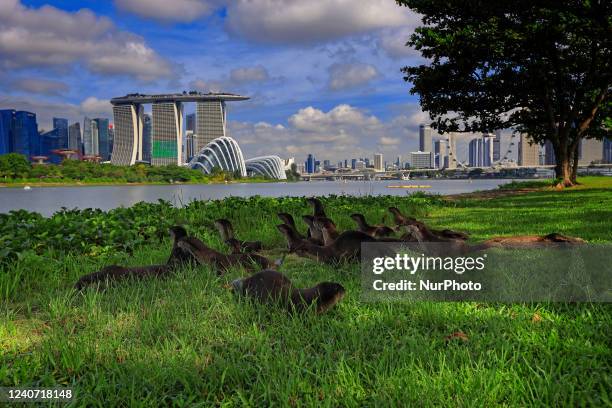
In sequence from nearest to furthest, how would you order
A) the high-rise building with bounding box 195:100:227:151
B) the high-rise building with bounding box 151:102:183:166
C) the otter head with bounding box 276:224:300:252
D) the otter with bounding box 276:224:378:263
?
1. the otter with bounding box 276:224:378:263
2. the otter head with bounding box 276:224:300:252
3. the high-rise building with bounding box 151:102:183:166
4. the high-rise building with bounding box 195:100:227:151

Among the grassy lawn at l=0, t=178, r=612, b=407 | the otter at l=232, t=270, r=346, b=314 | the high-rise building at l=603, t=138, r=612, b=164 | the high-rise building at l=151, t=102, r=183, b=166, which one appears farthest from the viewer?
the high-rise building at l=151, t=102, r=183, b=166

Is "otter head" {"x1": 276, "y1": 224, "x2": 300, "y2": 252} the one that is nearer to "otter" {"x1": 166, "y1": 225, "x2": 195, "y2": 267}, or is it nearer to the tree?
"otter" {"x1": 166, "y1": 225, "x2": 195, "y2": 267}

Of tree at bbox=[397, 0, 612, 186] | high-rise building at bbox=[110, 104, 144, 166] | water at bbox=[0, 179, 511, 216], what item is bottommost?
water at bbox=[0, 179, 511, 216]

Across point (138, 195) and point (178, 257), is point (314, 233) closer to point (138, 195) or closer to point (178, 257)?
point (178, 257)

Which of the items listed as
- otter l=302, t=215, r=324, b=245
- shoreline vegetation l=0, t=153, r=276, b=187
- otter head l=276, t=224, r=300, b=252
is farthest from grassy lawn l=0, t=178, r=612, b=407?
shoreline vegetation l=0, t=153, r=276, b=187

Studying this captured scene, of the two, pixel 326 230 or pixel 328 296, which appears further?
pixel 326 230

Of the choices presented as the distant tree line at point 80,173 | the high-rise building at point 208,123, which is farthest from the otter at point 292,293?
the high-rise building at point 208,123

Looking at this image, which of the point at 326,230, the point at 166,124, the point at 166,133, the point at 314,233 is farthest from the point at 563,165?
the point at 166,124

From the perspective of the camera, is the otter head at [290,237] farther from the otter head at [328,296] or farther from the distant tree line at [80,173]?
the distant tree line at [80,173]
